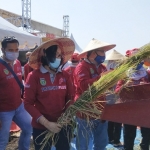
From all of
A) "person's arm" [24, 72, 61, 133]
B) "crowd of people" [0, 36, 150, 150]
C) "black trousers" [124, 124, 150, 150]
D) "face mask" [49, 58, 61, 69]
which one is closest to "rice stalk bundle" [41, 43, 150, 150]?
"crowd of people" [0, 36, 150, 150]

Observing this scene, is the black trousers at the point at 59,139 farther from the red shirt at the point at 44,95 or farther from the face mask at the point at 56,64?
the face mask at the point at 56,64

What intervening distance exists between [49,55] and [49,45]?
129 mm

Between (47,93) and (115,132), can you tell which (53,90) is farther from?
(115,132)

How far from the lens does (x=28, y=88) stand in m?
2.23

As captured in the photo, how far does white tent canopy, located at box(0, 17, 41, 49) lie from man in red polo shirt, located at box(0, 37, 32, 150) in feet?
6.48

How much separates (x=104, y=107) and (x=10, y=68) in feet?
5.45

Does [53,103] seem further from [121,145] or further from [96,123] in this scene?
[121,145]

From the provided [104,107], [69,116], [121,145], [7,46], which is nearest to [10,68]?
[7,46]

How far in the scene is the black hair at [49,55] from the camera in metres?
2.35

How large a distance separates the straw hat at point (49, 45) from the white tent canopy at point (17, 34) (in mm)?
2593

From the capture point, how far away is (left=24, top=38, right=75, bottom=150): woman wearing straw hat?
7.31 feet

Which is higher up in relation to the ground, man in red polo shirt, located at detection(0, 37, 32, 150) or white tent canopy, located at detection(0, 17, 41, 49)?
white tent canopy, located at detection(0, 17, 41, 49)

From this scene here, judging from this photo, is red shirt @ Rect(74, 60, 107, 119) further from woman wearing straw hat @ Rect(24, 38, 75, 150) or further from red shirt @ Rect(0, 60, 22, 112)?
red shirt @ Rect(0, 60, 22, 112)

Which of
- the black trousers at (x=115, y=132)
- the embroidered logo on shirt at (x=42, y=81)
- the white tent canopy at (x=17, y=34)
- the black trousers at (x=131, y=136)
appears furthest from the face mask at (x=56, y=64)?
the white tent canopy at (x=17, y=34)
